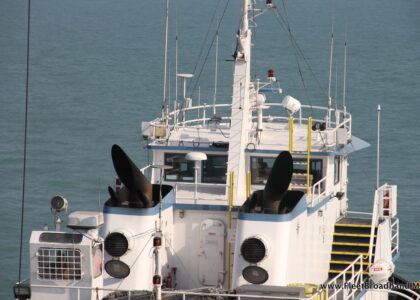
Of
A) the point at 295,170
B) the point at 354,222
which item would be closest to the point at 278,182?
the point at 295,170

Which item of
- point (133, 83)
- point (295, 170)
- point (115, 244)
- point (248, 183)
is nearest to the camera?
point (115, 244)

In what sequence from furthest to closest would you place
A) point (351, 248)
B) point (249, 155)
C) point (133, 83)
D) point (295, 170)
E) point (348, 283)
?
point (133, 83), point (351, 248), point (295, 170), point (249, 155), point (348, 283)

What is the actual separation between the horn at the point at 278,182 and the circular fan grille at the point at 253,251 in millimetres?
926

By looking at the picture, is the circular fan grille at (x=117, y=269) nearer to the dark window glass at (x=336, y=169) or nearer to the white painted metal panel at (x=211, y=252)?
the white painted metal panel at (x=211, y=252)

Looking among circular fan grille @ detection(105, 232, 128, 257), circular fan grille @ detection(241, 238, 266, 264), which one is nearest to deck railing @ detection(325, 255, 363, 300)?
circular fan grille @ detection(241, 238, 266, 264)

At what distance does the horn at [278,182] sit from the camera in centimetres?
2356

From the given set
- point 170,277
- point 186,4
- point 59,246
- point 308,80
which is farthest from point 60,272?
point 186,4

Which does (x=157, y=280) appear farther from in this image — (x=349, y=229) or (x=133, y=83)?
(x=133, y=83)

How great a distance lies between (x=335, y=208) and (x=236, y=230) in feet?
20.0

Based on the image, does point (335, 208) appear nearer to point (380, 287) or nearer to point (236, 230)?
point (380, 287)

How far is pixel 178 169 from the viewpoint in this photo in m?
28.7

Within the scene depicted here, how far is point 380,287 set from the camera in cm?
2589

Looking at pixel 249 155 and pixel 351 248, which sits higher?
pixel 249 155

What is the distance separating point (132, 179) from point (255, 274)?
12.4ft
